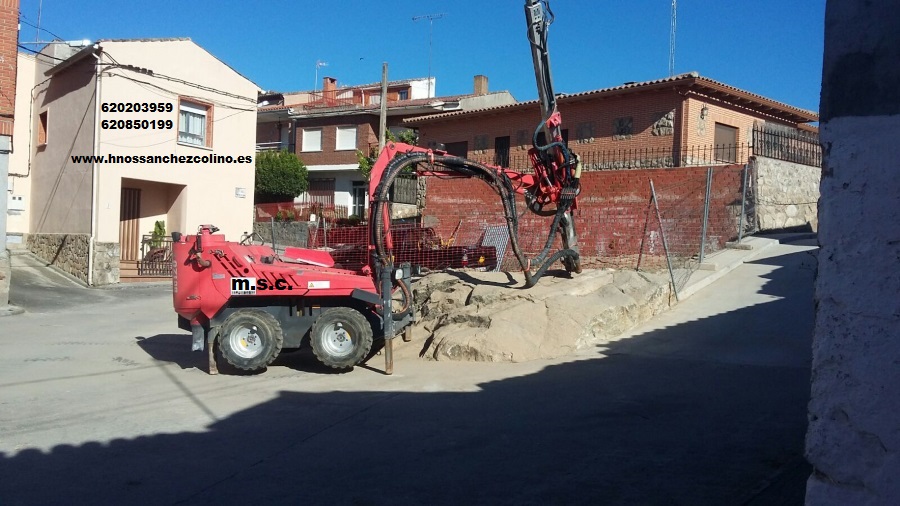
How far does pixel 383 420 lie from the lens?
718 cm

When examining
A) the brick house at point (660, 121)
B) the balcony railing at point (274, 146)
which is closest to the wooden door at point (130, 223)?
the brick house at point (660, 121)

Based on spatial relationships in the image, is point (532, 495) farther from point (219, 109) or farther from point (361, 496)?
point (219, 109)

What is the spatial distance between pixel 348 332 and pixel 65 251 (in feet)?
49.0

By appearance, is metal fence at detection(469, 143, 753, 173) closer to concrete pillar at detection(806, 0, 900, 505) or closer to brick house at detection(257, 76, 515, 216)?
brick house at detection(257, 76, 515, 216)

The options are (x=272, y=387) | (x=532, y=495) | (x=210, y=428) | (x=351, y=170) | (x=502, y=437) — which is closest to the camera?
(x=532, y=495)

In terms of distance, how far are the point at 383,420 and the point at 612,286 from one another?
5883 millimetres

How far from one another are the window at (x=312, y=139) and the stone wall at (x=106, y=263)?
19.1 meters

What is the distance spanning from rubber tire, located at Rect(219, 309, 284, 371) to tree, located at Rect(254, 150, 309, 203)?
26.1m

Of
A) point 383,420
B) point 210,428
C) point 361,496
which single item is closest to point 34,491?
point 210,428

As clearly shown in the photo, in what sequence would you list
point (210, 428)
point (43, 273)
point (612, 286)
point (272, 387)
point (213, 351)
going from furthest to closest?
1. point (43, 273)
2. point (612, 286)
3. point (213, 351)
4. point (272, 387)
5. point (210, 428)

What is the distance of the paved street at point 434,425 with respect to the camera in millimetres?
5219

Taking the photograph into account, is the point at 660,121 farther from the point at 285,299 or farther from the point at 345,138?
the point at 345,138

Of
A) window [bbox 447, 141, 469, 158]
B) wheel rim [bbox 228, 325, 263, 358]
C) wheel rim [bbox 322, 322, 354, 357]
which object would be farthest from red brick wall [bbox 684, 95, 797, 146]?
wheel rim [bbox 228, 325, 263, 358]

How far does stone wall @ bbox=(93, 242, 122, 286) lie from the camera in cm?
2017
